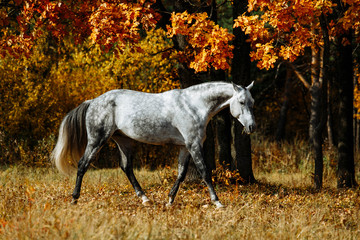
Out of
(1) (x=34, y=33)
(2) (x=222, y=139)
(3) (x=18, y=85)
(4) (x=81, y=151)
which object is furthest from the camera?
(3) (x=18, y=85)

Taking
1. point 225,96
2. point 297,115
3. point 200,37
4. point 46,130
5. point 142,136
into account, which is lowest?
point 297,115

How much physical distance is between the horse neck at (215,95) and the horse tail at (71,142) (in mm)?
2089

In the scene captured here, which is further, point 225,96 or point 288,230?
point 225,96

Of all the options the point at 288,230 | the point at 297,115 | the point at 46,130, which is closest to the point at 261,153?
the point at 46,130

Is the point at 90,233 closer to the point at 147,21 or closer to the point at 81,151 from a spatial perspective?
the point at 81,151

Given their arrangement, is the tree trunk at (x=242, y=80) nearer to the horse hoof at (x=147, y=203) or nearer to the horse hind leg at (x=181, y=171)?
the horse hind leg at (x=181, y=171)

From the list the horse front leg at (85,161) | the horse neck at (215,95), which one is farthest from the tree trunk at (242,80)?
the horse front leg at (85,161)

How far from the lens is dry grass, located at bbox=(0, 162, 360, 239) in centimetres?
440

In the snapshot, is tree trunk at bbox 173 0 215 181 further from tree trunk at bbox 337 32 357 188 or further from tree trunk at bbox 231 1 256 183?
tree trunk at bbox 337 32 357 188

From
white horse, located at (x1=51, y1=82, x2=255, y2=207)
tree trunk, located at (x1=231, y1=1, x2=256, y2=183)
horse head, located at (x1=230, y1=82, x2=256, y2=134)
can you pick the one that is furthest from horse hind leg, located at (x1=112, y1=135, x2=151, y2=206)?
tree trunk, located at (x1=231, y1=1, x2=256, y2=183)

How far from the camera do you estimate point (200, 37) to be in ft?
25.5

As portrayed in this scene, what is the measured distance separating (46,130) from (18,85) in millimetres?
1607

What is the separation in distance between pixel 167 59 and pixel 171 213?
7.27m

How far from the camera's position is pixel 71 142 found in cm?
765
